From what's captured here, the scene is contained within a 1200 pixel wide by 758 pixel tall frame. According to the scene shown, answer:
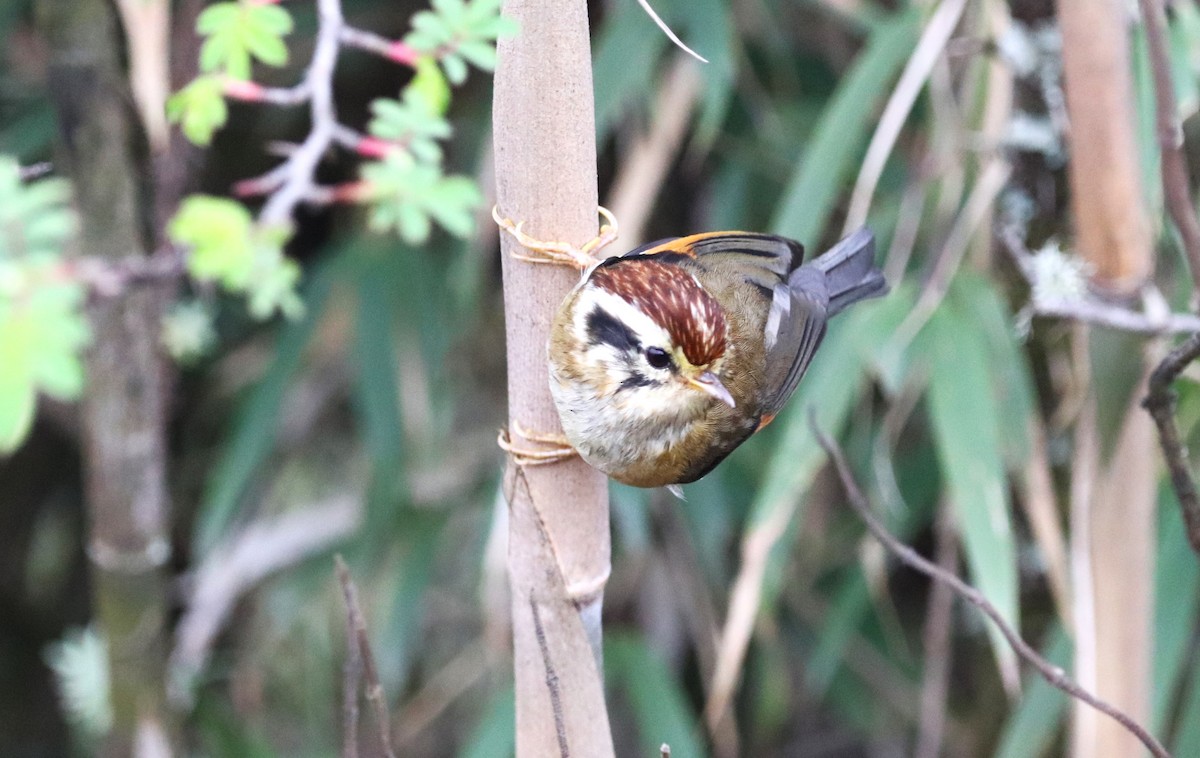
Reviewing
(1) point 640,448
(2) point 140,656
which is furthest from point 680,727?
(1) point 640,448

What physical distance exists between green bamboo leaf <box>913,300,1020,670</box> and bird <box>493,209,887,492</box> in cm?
33

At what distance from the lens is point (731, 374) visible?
1.50m

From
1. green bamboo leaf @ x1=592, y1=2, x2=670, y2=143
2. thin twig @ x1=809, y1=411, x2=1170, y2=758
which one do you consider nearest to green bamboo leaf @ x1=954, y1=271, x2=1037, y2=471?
green bamboo leaf @ x1=592, y1=2, x2=670, y2=143

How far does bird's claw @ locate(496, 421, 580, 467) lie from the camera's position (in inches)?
38.6

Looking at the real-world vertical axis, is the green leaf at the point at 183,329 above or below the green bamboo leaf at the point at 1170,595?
above

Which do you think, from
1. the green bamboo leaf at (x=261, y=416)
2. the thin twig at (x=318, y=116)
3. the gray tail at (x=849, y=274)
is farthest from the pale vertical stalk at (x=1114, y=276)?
the green bamboo leaf at (x=261, y=416)

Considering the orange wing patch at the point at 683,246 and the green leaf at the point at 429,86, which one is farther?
the orange wing patch at the point at 683,246

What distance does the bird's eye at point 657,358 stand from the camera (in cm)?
132

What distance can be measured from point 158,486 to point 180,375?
1.41 meters

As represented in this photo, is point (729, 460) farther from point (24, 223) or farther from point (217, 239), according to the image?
point (24, 223)

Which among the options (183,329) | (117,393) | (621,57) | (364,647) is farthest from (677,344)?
(183,329)

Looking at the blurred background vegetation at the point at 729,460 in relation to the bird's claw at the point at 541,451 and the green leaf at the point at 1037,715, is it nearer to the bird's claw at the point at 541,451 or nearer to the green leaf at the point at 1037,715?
the green leaf at the point at 1037,715

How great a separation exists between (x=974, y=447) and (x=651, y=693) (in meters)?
0.95

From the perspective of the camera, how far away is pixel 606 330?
50.4 inches
